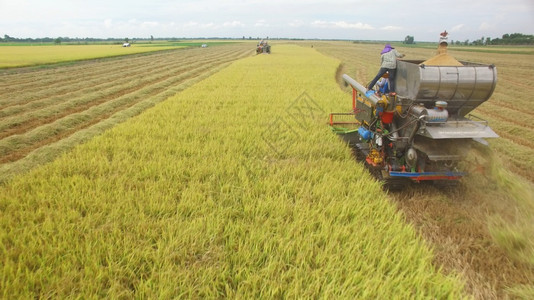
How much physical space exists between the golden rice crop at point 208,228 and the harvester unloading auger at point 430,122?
2.08ft

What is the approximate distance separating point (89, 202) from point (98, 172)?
0.96 metres

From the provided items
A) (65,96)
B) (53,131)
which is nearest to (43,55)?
(65,96)

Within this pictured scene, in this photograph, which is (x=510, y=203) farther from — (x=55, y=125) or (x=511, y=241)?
(x=55, y=125)

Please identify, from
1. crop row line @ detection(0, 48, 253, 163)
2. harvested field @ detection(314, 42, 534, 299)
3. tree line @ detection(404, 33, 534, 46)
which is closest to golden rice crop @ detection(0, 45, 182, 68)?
crop row line @ detection(0, 48, 253, 163)

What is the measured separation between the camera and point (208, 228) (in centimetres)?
258

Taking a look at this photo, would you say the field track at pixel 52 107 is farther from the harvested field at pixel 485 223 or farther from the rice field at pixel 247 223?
the harvested field at pixel 485 223

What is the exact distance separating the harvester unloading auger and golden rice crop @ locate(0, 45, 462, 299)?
633 mm

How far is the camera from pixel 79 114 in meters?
8.37

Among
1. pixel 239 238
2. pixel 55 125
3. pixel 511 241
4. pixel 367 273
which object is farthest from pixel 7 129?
→ pixel 511 241

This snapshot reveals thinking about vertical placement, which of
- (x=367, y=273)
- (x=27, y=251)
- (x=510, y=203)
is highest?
(x=27, y=251)

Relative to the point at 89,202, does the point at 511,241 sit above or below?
below

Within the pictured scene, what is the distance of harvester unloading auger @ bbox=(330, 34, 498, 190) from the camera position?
3.47 m

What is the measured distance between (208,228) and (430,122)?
2923mm

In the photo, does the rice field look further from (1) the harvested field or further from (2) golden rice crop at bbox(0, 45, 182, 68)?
(2) golden rice crop at bbox(0, 45, 182, 68)
